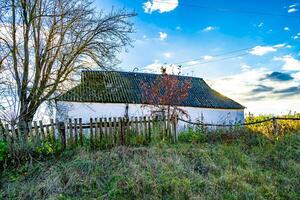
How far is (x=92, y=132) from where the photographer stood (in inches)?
373

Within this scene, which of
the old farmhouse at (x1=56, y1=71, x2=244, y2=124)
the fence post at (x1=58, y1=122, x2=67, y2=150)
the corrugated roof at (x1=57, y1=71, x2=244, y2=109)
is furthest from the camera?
the corrugated roof at (x1=57, y1=71, x2=244, y2=109)

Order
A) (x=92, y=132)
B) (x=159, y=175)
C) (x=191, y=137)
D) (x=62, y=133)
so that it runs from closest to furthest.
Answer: (x=159, y=175)
(x=62, y=133)
(x=92, y=132)
(x=191, y=137)

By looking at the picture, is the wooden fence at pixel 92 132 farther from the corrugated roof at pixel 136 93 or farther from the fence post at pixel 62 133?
the corrugated roof at pixel 136 93

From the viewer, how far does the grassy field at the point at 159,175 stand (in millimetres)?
6438

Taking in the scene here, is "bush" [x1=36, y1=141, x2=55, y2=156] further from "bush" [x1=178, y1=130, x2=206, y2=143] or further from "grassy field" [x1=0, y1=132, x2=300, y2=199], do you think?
"bush" [x1=178, y1=130, x2=206, y2=143]

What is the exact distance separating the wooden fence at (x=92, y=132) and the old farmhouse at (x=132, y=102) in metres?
5.67

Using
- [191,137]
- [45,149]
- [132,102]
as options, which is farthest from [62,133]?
[132,102]

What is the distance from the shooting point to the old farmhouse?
833 inches

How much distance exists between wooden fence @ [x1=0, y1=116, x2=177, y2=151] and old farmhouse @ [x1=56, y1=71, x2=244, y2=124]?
5.67m

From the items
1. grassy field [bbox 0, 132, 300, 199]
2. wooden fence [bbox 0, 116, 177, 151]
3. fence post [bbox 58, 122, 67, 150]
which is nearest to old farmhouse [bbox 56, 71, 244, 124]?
wooden fence [bbox 0, 116, 177, 151]

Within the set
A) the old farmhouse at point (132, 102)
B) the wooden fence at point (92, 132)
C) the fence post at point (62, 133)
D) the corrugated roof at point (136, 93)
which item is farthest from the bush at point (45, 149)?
the corrugated roof at point (136, 93)

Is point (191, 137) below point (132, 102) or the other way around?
below

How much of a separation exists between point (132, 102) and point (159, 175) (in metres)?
15.9

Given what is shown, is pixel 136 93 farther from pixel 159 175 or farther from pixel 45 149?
pixel 159 175
